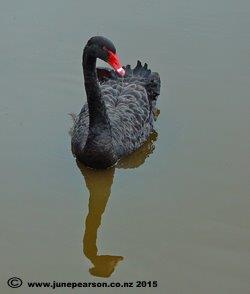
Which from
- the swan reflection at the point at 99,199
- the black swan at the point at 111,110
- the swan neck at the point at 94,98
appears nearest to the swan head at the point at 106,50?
the black swan at the point at 111,110

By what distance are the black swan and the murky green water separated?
0.50 feet

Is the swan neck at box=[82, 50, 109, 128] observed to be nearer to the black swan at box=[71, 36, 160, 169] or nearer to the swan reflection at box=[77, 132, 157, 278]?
the black swan at box=[71, 36, 160, 169]

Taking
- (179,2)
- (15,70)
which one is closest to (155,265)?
(15,70)

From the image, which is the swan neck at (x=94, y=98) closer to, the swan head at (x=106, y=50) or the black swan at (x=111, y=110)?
the black swan at (x=111, y=110)

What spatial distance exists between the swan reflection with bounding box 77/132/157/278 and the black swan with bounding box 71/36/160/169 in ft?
0.23

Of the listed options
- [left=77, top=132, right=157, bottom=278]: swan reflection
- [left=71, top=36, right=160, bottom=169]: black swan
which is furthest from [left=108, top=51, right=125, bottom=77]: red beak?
[left=77, top=132, right=157, bottom=278]: swan reflection

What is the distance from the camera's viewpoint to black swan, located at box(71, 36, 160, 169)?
5172 millimetres

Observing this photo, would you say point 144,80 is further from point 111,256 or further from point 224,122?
point 111,256

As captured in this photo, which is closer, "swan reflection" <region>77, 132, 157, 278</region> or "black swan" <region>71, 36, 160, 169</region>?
"swan reflection" <region>77, 132, 157, 278</region>

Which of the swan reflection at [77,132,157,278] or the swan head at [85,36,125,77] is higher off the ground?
the swan head at [85,36,125,77]

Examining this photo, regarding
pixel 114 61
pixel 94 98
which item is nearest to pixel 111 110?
pixel 94 98

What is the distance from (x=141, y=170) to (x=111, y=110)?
2.06 ft

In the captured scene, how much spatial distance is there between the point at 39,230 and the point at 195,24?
3790 mm

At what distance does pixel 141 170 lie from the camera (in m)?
5.48
